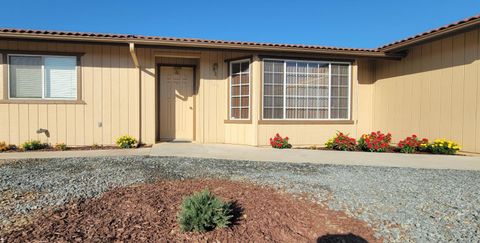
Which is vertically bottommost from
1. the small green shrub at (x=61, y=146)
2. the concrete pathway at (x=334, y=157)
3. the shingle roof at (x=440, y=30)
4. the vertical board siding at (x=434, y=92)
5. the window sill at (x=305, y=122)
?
the concrete pathway at (x=334, y=157)

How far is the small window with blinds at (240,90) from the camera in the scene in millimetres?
8977

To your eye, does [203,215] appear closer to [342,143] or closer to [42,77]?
[342,143]

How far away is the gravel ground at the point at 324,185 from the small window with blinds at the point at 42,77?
2.69 metres

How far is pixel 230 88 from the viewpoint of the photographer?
9352mm

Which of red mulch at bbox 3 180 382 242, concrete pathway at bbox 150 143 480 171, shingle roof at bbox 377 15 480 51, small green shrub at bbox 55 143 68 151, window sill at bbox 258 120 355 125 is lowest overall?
red mulch at bbox 3 180 382 242

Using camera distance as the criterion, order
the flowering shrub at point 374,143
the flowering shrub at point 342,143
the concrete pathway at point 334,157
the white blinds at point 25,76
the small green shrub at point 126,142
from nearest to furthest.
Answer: the concrete pathway at point 334,157, the white blinds at point 25,76, the small green shrub at point 126,142, the flowering shrub at point 374,143, the flowering shrub at point 342,143

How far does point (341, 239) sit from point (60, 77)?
8.10 m

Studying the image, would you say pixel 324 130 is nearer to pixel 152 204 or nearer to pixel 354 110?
pixel 354 110

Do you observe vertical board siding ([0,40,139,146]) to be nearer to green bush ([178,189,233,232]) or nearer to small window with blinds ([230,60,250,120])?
small window with blinds ([230,60,250,120])

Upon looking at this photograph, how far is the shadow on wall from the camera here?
274cm

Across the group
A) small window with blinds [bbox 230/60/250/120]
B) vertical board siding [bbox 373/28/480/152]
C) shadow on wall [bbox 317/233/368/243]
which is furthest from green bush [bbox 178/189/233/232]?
vertical board siding [bbox 373/28/480/152]

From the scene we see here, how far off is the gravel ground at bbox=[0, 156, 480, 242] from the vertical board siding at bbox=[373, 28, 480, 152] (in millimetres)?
2865

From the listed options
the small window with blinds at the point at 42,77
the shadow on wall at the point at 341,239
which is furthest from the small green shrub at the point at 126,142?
the shadow on wall at the point at 341,239

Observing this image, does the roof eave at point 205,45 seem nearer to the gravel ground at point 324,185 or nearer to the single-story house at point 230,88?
the single-story house at point 230,88
